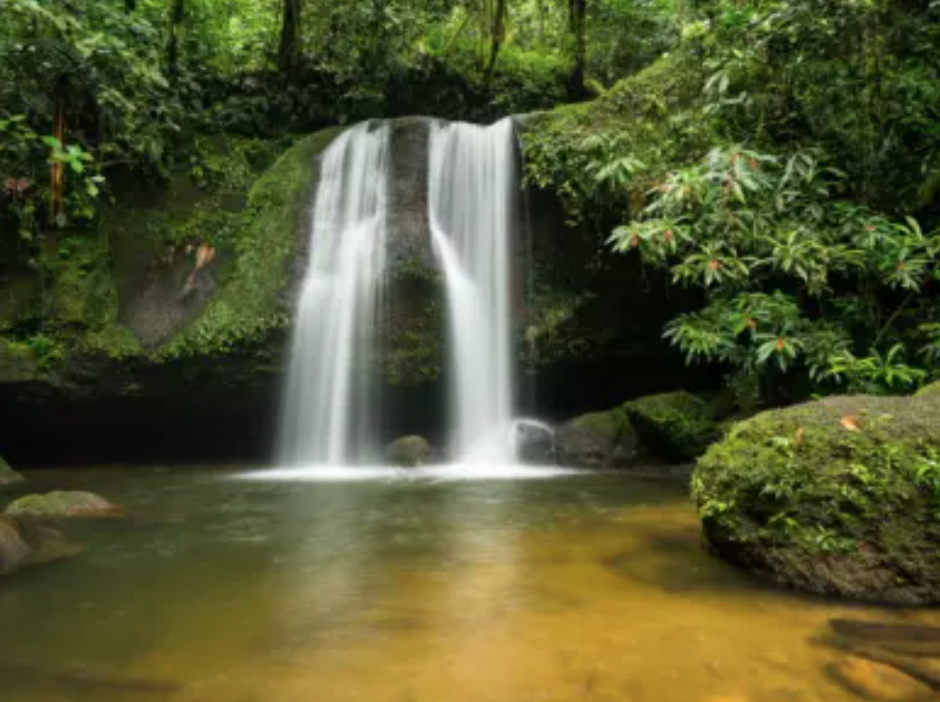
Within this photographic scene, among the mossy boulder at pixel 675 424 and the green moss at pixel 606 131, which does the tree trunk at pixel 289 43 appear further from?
the mossy boulder at pixel 675 424

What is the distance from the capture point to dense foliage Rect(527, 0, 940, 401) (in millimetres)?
5797

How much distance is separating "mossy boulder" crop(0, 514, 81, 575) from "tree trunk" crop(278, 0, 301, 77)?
9.56 metres

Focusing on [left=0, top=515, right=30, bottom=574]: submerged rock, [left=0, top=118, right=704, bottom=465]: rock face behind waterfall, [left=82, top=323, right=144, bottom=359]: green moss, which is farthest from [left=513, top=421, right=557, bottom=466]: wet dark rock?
[left=0, top=515, right=30, bottom=574]: submerged rock

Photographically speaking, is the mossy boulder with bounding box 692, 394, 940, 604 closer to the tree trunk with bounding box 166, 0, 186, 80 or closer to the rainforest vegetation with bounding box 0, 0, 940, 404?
the rainforest vegetation with bounding box 0, 0, 940, 404

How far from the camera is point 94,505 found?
6262 millimetres

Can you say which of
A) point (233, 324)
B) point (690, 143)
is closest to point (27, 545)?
point (233, 324)

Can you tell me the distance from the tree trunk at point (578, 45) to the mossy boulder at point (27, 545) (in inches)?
458

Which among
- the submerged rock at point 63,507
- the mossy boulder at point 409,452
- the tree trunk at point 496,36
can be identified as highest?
the tree trunk at point 496,36

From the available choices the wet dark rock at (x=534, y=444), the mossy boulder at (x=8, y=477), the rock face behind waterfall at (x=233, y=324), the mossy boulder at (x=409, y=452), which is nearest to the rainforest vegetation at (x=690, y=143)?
the rock face behind waterfall at (x=233, y=324)

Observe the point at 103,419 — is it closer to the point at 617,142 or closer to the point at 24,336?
the point at 24,336

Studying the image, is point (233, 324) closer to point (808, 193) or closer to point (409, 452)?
point (409, 452)

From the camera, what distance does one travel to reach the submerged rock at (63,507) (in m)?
5.94

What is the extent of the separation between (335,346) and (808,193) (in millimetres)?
5926

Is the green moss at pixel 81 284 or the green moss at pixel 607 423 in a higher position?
the green moss at pixel 81 284
